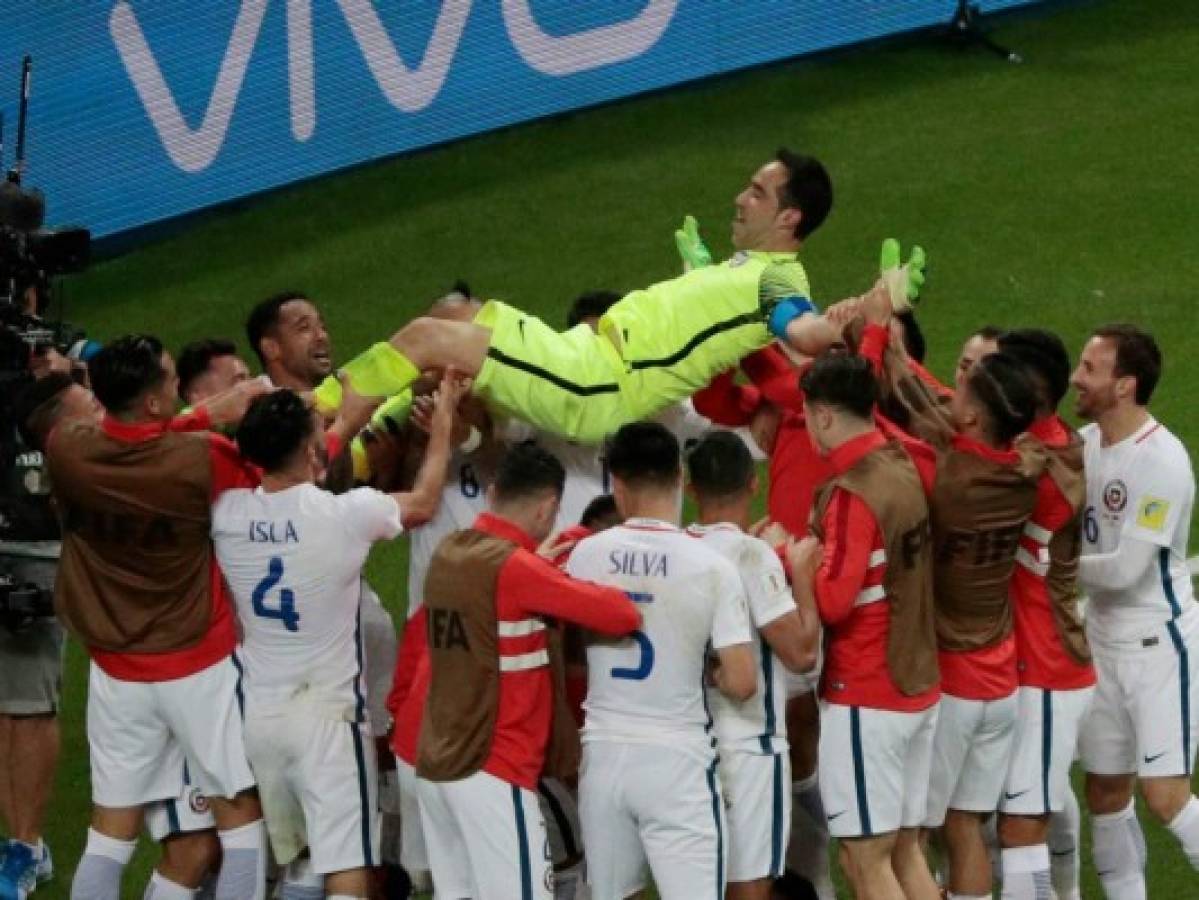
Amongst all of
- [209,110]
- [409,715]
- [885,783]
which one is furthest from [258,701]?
[209,110]

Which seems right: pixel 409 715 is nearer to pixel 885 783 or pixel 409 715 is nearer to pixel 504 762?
pixel 504 762

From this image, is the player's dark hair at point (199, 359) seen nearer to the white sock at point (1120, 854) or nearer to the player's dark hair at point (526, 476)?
the player's dark hair at point (526, 476)

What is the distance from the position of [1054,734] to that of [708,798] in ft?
4.60

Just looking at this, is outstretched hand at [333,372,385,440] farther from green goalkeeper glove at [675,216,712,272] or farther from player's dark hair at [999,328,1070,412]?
Result: player's dark hair at [999,328,1070,412]

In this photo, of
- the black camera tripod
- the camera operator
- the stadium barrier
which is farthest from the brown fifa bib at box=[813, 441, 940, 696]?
the black camera tripod

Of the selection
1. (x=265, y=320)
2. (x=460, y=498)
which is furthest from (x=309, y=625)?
(x=265, y=320)

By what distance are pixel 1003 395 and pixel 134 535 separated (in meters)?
2.83

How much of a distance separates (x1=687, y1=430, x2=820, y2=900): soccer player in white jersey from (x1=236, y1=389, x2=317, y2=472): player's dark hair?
48.1 inches

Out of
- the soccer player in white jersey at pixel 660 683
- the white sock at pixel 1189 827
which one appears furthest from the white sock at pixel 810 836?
the soccer player in white jersey at pixel 660 683

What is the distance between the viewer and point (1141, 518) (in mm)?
8844

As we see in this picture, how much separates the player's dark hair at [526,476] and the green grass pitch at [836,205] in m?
6.27

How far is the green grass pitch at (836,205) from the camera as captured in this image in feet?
48.9

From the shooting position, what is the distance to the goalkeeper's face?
9.30m

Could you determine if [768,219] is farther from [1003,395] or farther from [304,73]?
[304,73]
